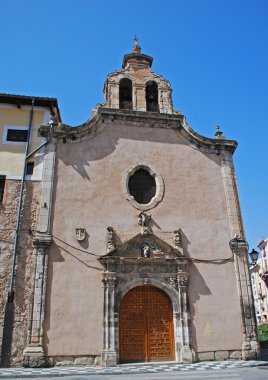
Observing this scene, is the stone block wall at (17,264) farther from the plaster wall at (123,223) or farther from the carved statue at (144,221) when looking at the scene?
the carved statue at (144,221)

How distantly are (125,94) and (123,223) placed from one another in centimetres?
600

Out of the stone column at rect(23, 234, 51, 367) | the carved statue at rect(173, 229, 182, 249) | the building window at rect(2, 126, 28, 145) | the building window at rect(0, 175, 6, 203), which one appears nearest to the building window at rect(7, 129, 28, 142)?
the building window at rect(2, 126, 28, 145)

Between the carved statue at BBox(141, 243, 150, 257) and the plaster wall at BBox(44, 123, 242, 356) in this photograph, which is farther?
the carved statue at BBox(141, 243, 150, 257)

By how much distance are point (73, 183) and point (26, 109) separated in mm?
3540

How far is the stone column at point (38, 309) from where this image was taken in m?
10.1

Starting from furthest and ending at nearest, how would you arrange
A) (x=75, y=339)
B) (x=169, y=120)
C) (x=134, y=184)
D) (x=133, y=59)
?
(x=133, y=59), (x=169, y=120), (x=134, y=184), (x=75, y=339)

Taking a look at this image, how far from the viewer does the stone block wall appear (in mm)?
10383

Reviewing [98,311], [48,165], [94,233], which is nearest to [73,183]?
[48,165]

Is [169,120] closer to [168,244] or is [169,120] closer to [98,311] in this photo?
[168,244]

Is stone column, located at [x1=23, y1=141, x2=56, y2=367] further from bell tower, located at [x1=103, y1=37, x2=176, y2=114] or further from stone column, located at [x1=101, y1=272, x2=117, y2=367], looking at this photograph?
bell tower, located at [x1=103, y1=37, x2=176, y2=114]

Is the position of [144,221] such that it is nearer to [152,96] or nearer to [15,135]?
[15,135]

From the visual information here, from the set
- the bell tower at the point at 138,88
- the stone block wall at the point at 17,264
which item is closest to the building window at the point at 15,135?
the stone block wall at the point at 17,264

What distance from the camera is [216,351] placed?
11336 millimetres

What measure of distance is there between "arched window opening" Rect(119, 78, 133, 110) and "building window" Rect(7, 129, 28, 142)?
4096 millimetres
